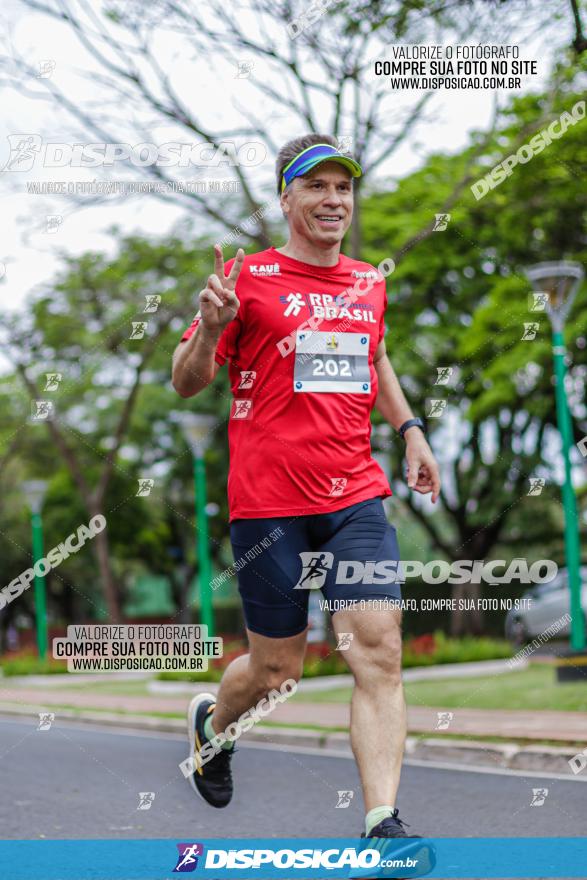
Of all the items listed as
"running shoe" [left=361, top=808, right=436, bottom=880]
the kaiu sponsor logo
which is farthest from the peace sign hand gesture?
"running shoe" [left=361, top=808, right=436, bottom=880]

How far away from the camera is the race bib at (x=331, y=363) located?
3.70 m

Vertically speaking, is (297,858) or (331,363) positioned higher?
(331,363)

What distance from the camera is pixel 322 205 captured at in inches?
150

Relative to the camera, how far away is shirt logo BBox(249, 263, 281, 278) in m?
3.79

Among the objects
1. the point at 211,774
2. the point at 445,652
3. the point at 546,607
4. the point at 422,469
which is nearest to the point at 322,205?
the point at 422,469

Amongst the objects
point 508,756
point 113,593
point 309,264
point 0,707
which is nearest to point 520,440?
point 113,593

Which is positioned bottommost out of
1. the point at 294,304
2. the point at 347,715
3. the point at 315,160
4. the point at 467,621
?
the point at 347,715

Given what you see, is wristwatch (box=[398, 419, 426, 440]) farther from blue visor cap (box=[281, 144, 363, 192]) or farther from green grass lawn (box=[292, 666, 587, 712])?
green grass lawn (box=[292, 666, 587, 712])

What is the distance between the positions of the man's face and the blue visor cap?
0.07ft

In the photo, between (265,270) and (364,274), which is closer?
(265,270)

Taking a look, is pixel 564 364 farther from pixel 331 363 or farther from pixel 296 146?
pixel 331 363

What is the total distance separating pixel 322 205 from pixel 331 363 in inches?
19.1

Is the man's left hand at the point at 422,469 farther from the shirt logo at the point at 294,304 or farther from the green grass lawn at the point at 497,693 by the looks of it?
the green grass lawn at the point at 497,693

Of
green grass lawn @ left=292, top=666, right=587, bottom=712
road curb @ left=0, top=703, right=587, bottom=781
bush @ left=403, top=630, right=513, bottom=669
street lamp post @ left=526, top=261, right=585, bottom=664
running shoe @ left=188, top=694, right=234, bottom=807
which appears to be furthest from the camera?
bush @ left=403, top=630, right=513, bottom=669
